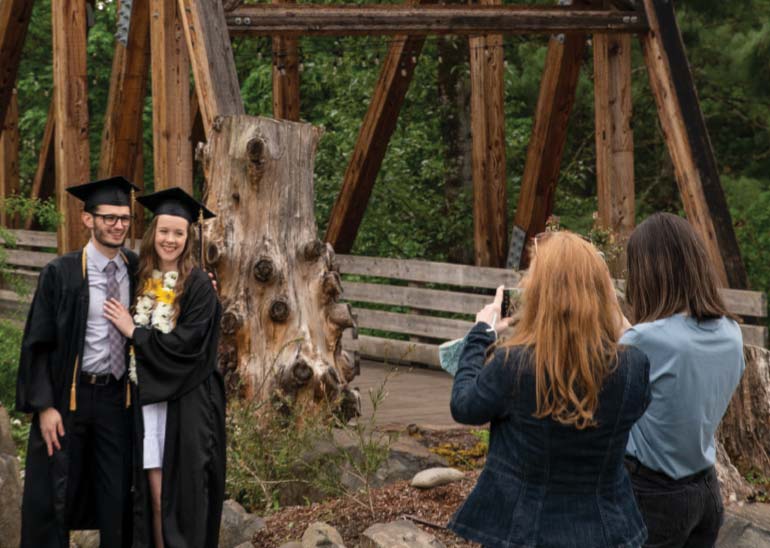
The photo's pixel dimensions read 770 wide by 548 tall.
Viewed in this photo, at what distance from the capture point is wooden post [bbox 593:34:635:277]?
1166 centimetres

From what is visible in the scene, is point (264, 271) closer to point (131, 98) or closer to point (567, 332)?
point (567, 332)

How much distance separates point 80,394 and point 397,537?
1307 millimetres

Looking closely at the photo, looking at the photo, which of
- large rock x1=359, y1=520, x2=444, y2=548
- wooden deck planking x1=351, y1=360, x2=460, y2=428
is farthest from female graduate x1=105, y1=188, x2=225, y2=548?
wooden deck planking x1=351, y1=360, x2=460, y2=428

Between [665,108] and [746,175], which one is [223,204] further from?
[746,175]

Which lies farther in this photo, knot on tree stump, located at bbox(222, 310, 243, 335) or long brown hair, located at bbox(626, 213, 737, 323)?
knot on tree stump, located at bbox(222, 310, 243, 335)

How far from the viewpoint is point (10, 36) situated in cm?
1291

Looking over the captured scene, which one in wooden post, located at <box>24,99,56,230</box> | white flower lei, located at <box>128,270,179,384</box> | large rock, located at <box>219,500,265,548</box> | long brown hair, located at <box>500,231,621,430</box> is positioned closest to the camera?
long brown hair, located at <box>500,231,621,430</box>

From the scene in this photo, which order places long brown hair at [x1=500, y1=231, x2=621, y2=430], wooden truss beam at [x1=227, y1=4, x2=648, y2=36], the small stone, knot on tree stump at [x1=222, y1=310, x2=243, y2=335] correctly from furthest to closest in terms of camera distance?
wooden truss beam at [x1=227, y1=4, x2=648, y2=36], knot on tree stump at [x1=222, y1=310, x2=243, y2=335], the small stone, long brown hair at [x1=500, y1=231, x2=621, y2=430]

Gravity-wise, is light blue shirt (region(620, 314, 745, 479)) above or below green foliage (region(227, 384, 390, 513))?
above

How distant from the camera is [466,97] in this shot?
16.0 metres

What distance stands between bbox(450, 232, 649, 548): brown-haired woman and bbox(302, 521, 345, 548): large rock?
2.23 metres

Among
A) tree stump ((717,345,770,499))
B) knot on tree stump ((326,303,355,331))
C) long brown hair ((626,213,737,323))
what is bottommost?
tree stump ((717,345,770,499))

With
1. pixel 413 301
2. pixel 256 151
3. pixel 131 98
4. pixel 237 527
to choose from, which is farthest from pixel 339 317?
pixel 131 98

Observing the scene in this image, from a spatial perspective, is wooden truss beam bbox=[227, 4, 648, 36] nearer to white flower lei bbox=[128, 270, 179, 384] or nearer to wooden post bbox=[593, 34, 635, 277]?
wooden post bbox=[593, 34, 635, 277]
